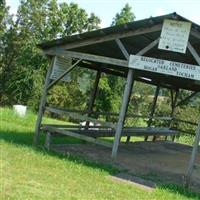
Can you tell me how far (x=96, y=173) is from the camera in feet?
33.8

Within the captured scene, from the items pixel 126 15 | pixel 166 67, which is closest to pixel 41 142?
pixel 166 67

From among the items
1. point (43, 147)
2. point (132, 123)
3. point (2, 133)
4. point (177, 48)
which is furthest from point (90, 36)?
point (132, 123)

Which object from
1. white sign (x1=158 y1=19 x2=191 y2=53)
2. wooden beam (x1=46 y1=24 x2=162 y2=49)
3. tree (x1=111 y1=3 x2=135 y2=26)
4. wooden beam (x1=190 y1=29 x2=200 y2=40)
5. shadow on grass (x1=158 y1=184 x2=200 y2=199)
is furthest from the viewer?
tree (x1=111 y1=3 x2=135 y2=26)

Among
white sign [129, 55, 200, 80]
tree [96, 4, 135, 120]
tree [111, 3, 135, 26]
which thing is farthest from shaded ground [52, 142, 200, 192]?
tree [111, 3, 135, 26]

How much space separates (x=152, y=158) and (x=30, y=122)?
639 centimetres

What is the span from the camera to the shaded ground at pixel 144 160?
37.8 ft

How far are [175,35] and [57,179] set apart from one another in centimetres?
453

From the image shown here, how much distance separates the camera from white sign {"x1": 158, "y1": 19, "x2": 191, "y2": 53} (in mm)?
11078

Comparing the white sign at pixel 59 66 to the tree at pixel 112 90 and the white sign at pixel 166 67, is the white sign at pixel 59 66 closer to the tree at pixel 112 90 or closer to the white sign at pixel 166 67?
the white sign at pixel 166 67

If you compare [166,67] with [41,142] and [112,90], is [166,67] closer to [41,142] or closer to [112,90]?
[41,142]

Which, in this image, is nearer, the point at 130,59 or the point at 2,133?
the point at 130,59

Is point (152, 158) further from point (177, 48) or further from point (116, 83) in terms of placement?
point (116, 83)

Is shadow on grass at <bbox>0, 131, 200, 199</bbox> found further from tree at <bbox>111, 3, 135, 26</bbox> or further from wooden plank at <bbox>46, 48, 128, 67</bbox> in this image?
tree at <bbox>111, 3, 135, 26</bbox>

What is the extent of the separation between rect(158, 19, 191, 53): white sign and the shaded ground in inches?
122
